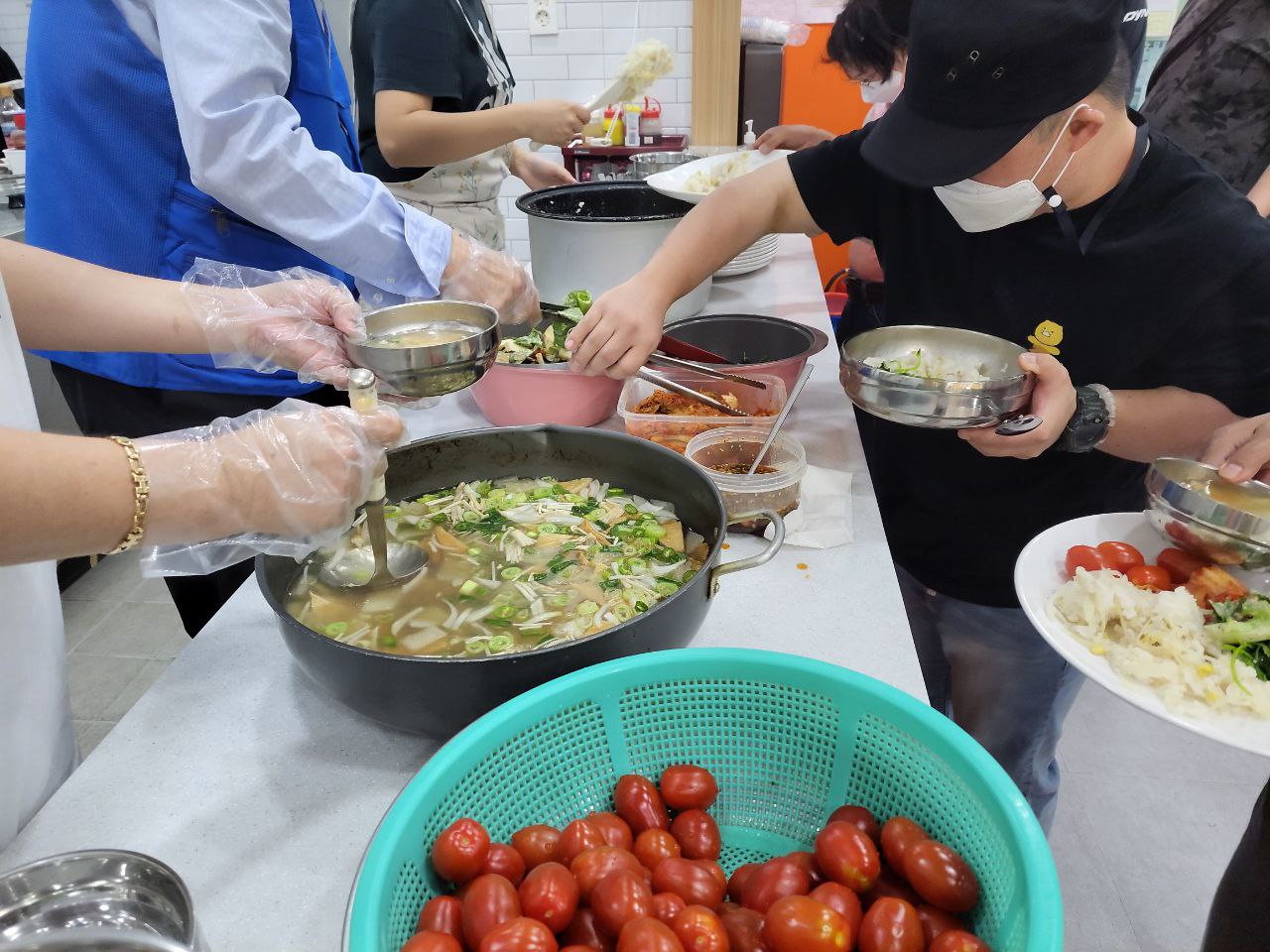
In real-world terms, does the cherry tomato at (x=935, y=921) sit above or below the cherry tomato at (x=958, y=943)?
below

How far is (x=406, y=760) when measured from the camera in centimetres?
103

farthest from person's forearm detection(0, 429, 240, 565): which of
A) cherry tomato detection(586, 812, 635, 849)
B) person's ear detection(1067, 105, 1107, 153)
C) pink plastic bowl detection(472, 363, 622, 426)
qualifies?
person's ear detection(1067, 105, 1107, 153)

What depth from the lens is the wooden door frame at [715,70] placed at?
4461 millimetres

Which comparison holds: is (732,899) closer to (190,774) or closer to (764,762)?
(764,762)

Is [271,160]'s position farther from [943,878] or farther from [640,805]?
[943,878]

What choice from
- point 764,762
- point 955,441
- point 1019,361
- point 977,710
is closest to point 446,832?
point 764,762

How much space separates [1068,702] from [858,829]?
1.22 metres

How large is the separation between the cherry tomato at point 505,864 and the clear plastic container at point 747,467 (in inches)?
26.5

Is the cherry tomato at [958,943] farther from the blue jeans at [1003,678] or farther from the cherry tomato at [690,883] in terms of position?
the blue jeans at [1003,678]

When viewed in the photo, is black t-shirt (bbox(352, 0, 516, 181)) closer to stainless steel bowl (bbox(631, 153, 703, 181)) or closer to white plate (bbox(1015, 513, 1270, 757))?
stainless steel bowl (bbox(631, 153, 703, 181))

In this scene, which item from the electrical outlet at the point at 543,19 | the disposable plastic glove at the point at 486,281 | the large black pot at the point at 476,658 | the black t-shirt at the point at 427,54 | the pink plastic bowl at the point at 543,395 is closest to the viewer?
the large black pot at the point at 476,658

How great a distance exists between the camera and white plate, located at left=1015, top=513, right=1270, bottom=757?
1.01 meters

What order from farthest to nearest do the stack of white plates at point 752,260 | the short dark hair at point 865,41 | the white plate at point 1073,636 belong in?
the stack of white plates at point 752,260 → the short dark hair at point 865,41 → the white plate at point 1073,636

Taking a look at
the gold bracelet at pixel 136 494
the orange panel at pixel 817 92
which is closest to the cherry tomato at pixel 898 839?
the gold bracelet at pixel 136 494
